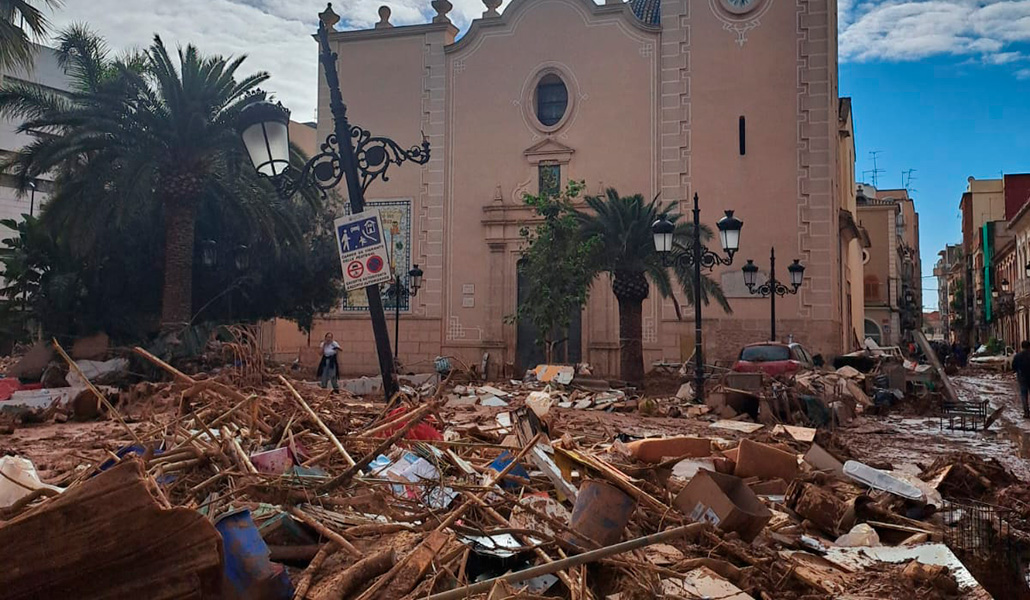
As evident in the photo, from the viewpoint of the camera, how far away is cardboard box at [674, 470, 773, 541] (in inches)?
179

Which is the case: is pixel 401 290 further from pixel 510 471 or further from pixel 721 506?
pixel 721 506

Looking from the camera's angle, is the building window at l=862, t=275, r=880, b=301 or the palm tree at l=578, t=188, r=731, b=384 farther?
the building window at l=862, t=275, r=880, b=301

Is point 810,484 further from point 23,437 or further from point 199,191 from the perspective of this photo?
point 199,191

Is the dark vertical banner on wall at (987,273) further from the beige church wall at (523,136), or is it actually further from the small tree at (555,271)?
the small tree at (555,271)

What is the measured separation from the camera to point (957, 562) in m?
4.86

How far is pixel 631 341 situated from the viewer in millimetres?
20609

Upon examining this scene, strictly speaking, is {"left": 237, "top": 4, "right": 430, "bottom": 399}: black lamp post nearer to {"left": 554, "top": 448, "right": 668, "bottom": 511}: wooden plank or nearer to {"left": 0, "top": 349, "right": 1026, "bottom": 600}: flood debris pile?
{"left": 0, "top": 349, "right": 1026, "bottom": 600}: flood debris pile

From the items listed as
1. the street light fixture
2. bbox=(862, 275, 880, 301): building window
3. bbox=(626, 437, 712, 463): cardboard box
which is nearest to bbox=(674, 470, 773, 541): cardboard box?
bbox=(626, 437, 712, 463): cardboard box

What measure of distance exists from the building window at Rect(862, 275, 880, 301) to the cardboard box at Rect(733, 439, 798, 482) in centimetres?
5596

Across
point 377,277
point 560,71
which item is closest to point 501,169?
point 560,71

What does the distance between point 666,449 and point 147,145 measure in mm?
14816

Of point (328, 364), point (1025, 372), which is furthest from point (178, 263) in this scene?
point (1025, 372)

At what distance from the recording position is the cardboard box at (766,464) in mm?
6223

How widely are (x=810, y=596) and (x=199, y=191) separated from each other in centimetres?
1646
